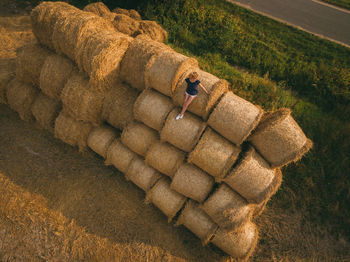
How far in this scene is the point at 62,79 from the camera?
6.44 meters

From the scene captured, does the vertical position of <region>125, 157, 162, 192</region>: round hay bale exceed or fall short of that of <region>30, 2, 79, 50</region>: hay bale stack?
it falls short

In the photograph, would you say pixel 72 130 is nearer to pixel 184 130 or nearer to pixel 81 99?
pixel 81 99

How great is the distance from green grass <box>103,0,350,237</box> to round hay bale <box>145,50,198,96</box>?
3.65 meters

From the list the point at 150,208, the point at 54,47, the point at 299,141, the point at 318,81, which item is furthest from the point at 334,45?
the point at 54,47

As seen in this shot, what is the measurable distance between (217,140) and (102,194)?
3766 mm

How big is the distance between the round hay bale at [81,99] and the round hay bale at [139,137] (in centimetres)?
110

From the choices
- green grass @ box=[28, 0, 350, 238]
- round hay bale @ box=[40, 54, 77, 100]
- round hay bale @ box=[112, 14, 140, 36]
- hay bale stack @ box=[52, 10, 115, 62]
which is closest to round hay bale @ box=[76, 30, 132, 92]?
hay bale stack @ box=[52, 10, 115, 62]

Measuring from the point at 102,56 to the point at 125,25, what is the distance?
9.83 feet

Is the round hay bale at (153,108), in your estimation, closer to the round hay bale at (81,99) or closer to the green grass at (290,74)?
the round hay bale at (81,99)

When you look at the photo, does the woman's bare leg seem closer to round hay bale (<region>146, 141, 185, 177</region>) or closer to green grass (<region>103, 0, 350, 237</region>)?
round hay bale (<region>146, 141, 185, 177</region>)

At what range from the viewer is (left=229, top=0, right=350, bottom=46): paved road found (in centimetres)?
1295

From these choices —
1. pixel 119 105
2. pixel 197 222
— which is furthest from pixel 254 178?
pixel 119 105

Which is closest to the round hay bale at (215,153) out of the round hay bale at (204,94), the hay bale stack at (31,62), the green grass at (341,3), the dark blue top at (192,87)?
the round hay bale at (204,94)

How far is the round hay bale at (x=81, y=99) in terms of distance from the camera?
5906mm
